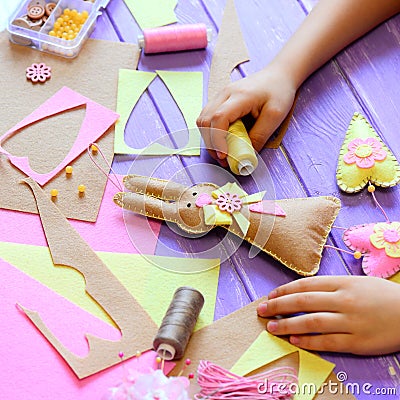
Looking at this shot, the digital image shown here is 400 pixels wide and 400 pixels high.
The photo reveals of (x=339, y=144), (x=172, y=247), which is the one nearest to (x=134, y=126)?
(x=172, y=247)

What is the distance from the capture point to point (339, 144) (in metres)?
1.33

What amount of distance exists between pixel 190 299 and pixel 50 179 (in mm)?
375

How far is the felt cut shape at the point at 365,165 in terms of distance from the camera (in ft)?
4.16

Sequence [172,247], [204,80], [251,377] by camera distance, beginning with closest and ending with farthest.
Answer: [251,377]
[172,247]
[204,80]

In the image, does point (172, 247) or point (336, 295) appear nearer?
point (336, 295)

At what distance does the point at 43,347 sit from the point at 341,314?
0.48 meters

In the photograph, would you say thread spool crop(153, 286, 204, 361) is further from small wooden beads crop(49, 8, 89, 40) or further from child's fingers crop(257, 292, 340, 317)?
small wooden beads crop(49, 8, 89, 40)

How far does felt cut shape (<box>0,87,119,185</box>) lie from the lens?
129 centimetres

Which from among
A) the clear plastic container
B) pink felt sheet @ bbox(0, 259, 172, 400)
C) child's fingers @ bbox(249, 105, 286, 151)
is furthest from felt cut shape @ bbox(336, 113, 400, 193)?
the clear plastic container

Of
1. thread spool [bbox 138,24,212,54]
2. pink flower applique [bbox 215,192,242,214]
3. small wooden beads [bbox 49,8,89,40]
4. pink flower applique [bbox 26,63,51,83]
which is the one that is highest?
small wooden beads [bbox 49,8,89,40]

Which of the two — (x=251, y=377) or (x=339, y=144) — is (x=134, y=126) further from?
(x=251, y=377)

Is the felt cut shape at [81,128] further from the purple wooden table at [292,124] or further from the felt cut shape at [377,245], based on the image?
the felt cut shape at [377,245]

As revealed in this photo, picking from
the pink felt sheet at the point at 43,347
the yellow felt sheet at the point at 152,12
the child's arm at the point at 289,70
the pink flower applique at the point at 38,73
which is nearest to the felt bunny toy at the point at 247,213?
the child's arm at the point at 289,70

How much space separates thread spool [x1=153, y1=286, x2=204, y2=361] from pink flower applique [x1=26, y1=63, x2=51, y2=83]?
1.90 feet
